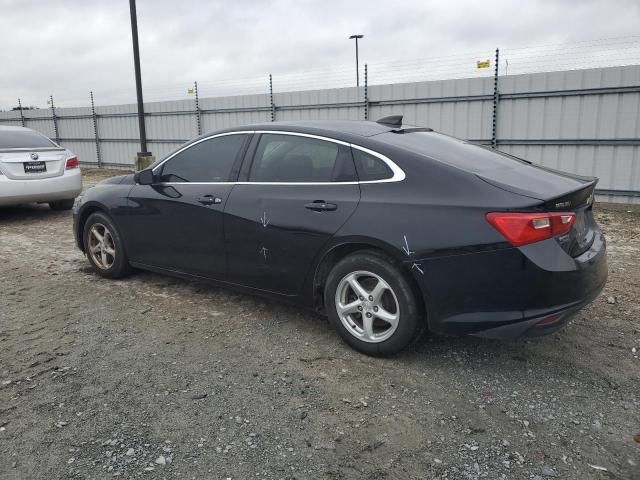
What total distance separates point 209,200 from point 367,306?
1574mm

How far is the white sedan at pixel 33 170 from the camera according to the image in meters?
8.01

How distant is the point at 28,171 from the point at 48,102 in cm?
1476

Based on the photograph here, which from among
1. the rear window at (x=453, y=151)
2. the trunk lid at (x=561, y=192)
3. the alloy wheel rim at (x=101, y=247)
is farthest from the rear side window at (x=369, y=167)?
the alloy wheel rim at (x=101, y=247)

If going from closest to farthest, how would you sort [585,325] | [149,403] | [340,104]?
[149,403]
[585,325]
[340,104]

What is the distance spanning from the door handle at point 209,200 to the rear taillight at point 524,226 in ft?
6.83

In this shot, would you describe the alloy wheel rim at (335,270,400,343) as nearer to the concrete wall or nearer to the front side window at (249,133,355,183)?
the front side window at (249,133,355,183)

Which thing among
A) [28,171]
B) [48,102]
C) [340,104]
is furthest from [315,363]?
[48,102]

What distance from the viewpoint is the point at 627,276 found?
524 cm

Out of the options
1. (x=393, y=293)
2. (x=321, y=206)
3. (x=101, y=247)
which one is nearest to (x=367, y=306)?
(x=393, y=293)

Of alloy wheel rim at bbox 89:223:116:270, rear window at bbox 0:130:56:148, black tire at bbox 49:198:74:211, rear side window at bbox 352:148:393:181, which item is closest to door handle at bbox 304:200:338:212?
rear side window at bbox 352:148:393:181

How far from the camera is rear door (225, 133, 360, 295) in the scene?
141 inches

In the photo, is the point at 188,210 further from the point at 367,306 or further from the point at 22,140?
the point at 22,140

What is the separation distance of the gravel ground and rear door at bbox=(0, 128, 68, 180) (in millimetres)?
4251

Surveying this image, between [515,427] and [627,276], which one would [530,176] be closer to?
[515,427]
